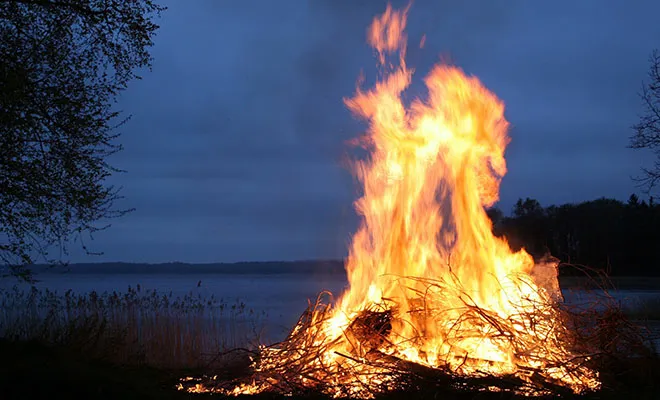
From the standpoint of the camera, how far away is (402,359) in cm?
660

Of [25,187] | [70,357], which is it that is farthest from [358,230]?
[25,187]

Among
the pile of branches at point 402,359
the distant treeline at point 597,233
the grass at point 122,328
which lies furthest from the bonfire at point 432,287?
the distant treeline at point 597,233

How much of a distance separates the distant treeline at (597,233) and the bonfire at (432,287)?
2620cm

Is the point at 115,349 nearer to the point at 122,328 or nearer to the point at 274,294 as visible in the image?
the point at 122,328

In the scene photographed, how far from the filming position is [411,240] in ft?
26.4

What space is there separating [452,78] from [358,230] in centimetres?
250

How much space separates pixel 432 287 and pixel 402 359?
1.27 m

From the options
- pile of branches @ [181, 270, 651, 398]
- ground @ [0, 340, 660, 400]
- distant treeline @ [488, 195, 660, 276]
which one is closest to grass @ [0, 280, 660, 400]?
ground @ [0, 340, 660, 400]

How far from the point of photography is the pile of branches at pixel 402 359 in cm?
615

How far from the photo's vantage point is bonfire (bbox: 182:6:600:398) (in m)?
6.46

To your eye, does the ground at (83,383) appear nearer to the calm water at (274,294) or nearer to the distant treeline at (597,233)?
the calm water at (274,294)

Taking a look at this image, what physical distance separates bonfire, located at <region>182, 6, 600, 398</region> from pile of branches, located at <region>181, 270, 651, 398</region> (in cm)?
2

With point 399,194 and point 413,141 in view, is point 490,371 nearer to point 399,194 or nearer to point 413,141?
point 399,194

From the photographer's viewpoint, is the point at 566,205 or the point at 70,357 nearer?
the point at 70,357
